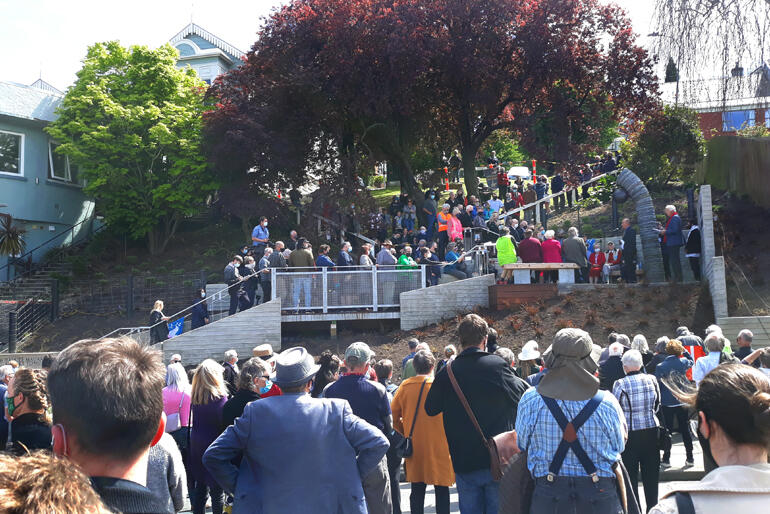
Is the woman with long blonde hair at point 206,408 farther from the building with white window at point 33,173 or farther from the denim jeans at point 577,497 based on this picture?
the building with white window at point 33,173

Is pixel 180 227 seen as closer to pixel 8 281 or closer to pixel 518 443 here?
pixel 8 281

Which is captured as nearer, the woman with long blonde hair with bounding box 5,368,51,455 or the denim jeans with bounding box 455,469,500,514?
the woman with long blonde hair with bounding box 5,368,51,455

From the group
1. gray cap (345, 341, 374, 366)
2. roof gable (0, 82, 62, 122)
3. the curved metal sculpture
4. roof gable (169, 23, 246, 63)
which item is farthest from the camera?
roof gable (169, 23, 246, 63)

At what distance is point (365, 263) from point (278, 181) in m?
7.93

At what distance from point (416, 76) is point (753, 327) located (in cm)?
1387

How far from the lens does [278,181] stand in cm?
2700

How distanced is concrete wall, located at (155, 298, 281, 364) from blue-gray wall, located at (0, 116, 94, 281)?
40.1ft

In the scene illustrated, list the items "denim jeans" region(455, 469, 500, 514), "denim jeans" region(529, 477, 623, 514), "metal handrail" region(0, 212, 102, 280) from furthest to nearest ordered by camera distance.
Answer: "metal handrail" region(0, 212, 102, 280)
"denim jeans" region(455, 469, 500, 514)
"denim jeans" region(529, 477, 623, 514)

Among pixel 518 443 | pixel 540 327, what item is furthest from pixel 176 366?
pixel 540 327

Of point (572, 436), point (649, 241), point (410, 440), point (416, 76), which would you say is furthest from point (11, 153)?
point (572, 436)

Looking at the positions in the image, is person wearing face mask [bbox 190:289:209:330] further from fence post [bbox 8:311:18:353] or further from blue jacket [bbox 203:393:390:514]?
blue jacket [bbox 203:393:390:514]

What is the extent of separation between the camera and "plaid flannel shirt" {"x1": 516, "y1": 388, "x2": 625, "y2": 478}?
4438 millimetres

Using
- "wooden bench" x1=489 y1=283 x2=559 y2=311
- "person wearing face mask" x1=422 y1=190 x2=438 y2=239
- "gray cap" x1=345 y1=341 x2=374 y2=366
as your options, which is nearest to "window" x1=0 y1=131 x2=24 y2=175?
"person wearing face mask" x1=422 y1=190 x2=438 y2=239

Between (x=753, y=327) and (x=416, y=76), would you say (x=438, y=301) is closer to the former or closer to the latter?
(x=753, y=327)
